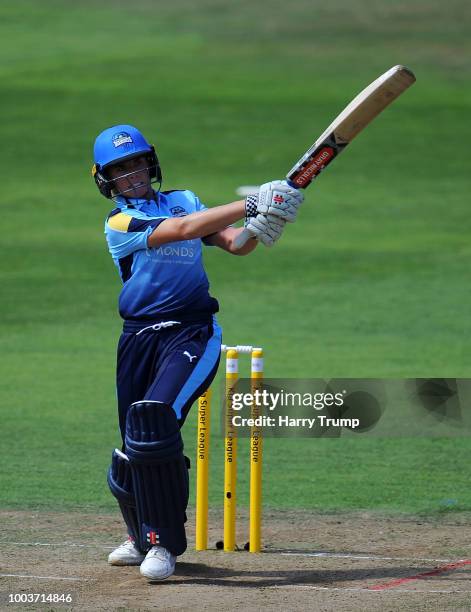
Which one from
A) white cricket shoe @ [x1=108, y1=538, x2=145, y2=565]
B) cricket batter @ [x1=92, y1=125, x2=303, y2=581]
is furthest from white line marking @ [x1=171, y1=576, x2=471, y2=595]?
white cricket shoe @ [x1=108, y1=538, x2=145, y2=565]

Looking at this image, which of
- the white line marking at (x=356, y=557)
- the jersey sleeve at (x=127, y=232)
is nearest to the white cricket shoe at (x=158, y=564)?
the white line marking at (x=356, y=557)

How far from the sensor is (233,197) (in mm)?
18906

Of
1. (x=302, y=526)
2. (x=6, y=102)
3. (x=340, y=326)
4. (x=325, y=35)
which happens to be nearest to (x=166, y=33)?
(x=325, y=35)

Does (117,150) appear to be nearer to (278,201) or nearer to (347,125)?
(278,201)

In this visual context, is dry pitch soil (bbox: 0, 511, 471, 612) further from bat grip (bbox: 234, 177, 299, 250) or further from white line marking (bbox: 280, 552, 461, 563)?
bat grip (bbox: 234, 177, 299, 250)

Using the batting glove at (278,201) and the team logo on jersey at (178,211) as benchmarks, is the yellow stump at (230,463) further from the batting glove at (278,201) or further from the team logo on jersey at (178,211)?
the batting glove at (278,201)

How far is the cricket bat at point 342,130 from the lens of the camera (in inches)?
222

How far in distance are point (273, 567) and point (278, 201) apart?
5.70ft

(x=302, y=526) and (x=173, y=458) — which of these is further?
(x=302, y=526)

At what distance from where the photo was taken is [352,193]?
1961 centimetres

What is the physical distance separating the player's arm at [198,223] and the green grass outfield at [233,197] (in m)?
2.23

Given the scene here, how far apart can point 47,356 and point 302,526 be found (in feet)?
16.3

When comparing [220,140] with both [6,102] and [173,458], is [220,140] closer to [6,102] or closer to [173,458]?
[6,102]

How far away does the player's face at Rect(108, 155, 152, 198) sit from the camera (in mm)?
6090
